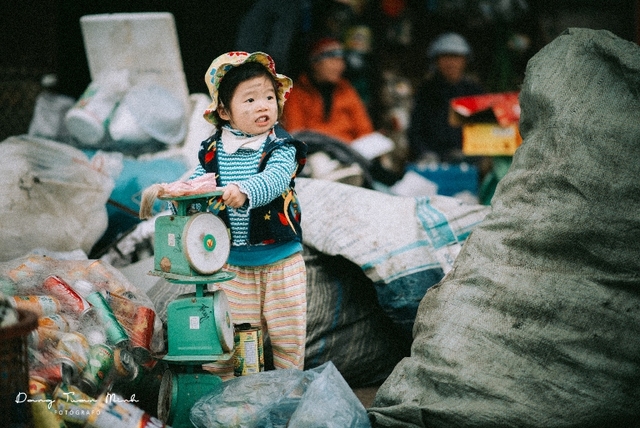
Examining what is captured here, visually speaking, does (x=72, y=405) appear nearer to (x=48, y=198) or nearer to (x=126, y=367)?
(x=126, y=367)

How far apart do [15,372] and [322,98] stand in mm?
3710

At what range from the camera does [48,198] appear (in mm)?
3305

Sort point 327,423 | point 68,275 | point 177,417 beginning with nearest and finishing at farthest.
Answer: point 327,423
point 177,417
point 68,275

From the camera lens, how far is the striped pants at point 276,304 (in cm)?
267

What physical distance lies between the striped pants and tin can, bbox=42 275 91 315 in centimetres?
49

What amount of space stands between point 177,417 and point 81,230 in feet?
4.03

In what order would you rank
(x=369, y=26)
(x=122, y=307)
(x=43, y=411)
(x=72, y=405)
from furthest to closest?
1. (x=369, y=26)
2. (x=122, y=307)
3. (x=72, y=405)
4. (x=43, y=411)

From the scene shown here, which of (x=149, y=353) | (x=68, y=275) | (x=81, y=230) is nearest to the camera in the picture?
(x=149, y=353)

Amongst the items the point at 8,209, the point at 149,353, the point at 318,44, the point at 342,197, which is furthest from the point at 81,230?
the point at 318,44

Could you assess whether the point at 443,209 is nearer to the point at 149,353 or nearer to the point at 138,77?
the point at 149,353

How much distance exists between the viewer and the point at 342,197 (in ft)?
10.9

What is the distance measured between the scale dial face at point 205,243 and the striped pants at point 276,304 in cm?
22

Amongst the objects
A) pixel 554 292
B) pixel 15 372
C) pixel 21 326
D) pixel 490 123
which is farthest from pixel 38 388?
pixel 490 123

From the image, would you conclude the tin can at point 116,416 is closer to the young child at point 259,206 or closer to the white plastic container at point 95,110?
the young child at point 259,206
